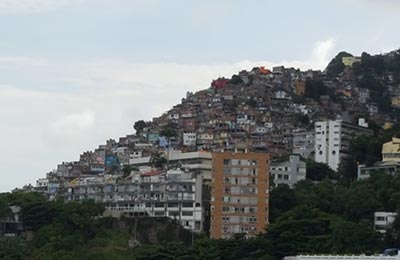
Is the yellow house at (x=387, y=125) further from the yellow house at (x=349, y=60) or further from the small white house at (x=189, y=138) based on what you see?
the yellow house at (x=349, y=60)

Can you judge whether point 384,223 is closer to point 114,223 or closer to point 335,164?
point 114,223

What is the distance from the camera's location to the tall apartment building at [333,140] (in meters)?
76.6

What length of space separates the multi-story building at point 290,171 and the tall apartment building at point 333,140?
6.97 metres

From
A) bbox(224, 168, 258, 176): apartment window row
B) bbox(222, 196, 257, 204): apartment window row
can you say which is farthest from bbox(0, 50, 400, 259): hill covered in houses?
bbox(224, 168, 258, 176): apartment window row

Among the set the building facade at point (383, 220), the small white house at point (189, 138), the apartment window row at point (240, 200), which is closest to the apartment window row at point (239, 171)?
the apartment window row at point (240, 200)

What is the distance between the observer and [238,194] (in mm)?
58219

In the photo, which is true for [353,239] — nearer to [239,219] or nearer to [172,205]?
[239,219]

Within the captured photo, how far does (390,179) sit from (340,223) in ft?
34.6

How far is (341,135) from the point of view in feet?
254

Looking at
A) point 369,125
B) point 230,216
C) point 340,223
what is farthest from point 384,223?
point 369,125

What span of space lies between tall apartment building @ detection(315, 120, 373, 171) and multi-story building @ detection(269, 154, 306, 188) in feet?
22.9

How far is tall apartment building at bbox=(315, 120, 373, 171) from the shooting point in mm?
76562

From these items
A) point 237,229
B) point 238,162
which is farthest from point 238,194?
point 237,229

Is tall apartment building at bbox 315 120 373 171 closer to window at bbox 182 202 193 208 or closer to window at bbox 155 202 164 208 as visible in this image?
window at bbox 155 202 164 208
